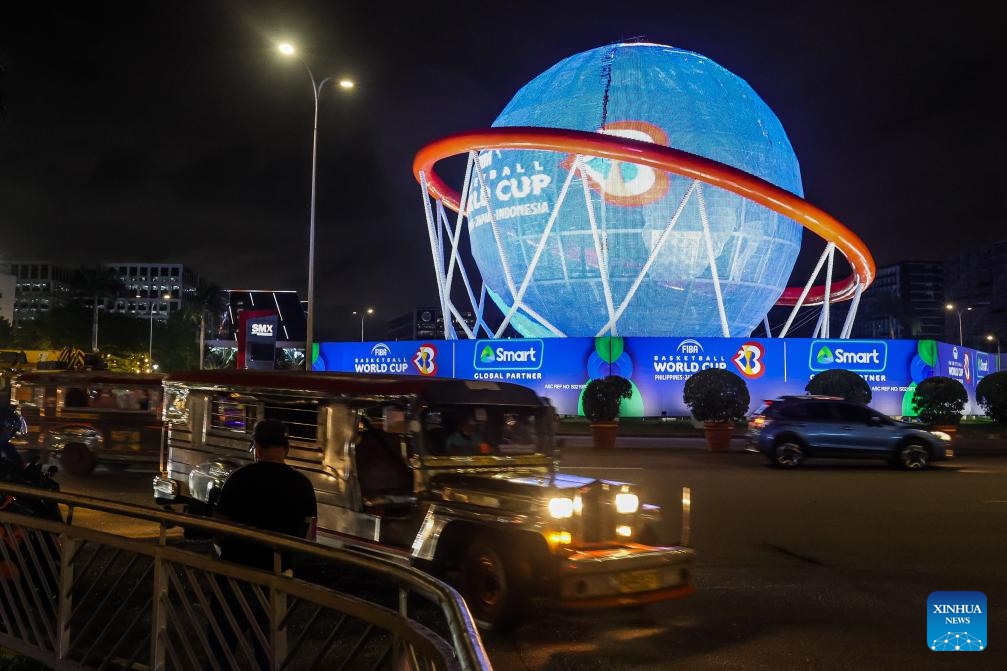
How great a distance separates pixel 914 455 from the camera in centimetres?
1794

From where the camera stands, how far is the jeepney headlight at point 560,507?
5863mm

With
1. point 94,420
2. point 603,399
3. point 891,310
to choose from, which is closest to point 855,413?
point 603,399

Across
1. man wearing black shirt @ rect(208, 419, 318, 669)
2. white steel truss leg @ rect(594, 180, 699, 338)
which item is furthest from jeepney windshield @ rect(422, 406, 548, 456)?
white steel truss leg @ rect(594, 180, 699, 338)

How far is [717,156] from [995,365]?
862 inches

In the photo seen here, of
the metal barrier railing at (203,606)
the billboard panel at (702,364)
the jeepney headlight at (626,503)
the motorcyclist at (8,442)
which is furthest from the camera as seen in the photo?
the billboard panel at (702,364)

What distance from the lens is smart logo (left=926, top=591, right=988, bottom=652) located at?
5754 millimetres

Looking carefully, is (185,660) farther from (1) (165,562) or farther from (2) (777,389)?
(2) (777,389)

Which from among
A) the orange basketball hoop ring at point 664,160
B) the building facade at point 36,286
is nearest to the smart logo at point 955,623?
the orange basketball hoop ring at point 664,160

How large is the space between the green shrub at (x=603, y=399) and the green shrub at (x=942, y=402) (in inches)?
378

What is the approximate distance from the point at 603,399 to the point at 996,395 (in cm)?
1470

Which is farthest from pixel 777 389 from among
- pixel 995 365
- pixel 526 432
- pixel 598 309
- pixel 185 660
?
pixel 185 660

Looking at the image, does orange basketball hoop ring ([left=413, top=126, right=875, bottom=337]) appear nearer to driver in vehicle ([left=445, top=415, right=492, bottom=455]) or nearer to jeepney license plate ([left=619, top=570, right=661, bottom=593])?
driver in vehicle ([left=445, top=415, right=492, bottom=455])

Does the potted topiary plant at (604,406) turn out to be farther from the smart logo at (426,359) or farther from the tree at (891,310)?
the tree at (891,310)

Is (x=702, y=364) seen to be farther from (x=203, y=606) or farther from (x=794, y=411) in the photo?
(x=203, y=606)
